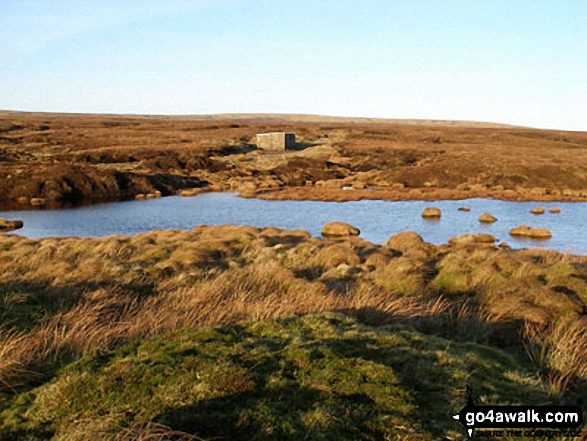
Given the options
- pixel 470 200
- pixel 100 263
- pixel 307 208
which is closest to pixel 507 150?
pixel 470 200

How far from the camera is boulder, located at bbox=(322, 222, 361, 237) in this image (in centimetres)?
3519

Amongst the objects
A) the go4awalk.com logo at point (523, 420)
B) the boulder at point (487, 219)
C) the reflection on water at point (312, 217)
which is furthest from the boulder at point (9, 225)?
the go4awalk.com logo at point (523, 420)

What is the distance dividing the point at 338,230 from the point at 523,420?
3024 centimetres

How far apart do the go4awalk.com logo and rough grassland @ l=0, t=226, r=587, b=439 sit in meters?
0.22

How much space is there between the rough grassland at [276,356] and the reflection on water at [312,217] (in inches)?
896

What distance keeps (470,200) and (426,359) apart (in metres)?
50.9

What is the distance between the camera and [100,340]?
7082mm

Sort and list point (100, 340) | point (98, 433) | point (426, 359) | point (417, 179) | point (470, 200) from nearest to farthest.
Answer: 1. point (98, 433)
2. point (426, 359)
3. point (100, 340)
4. point (470, 200)
5. point (417, 179)

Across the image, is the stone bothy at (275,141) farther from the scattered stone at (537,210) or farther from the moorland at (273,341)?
the moorland at (273,341)

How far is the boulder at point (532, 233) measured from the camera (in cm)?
3569

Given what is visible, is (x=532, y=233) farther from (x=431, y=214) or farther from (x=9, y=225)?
(x=9, y=225)

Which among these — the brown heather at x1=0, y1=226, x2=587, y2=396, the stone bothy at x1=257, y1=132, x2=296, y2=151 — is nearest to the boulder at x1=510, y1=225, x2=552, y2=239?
the brown heather at x1=0, y1=226, x2=587, y2=396

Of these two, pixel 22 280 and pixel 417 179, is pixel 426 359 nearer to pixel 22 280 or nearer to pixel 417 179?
pixel 22 280

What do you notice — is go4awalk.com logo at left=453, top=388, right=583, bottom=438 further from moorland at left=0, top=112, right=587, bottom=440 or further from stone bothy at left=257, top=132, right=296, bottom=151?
stone bothy at left=257, top=132, right=296, bottom=151
